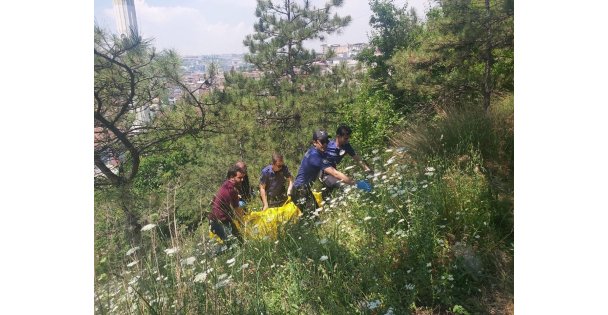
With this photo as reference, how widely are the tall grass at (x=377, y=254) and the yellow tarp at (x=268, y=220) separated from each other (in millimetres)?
51

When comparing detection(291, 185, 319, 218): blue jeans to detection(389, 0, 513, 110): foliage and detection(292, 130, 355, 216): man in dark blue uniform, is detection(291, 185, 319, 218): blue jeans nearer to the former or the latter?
detection(292, 130, 355, 216): man in dark blue uniform

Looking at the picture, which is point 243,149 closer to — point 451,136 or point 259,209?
point 259,209

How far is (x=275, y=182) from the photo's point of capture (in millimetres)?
2287

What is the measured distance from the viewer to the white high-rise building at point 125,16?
2.05 meters

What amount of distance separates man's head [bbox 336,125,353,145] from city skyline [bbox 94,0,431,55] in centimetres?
46

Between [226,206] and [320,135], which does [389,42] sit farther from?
[226,206]

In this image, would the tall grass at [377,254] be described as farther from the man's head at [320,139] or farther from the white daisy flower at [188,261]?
the man's head at [320,139]

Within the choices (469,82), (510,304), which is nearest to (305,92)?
(469,82)

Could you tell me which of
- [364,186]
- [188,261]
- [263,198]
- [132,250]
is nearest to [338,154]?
[364,186]

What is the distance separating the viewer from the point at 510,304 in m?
1.80

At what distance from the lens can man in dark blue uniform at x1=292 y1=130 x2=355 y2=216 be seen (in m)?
2.29

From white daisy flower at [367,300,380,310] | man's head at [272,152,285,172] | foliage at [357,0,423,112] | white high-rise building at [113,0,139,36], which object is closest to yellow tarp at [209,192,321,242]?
man's head at [272,152,285,172]

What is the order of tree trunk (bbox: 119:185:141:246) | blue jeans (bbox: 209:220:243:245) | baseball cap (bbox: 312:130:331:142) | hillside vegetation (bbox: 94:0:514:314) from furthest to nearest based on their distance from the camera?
baseball cap (bbox: 312:130:331:142), blue jeans (bbox: 209:220:243:245), tree trunk (bbox: 119:185:141:246), hillside vegetation (bbox: 94:0:514:314)

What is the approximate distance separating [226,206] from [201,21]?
872 mm
